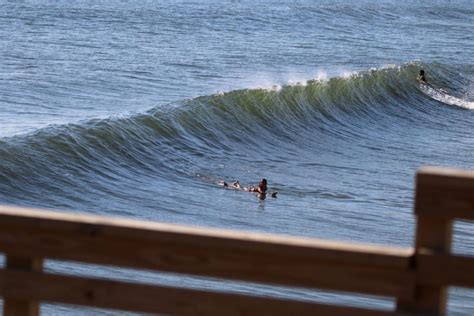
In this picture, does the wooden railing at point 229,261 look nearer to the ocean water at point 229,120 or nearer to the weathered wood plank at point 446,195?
the weathered wood plank at point 446,195

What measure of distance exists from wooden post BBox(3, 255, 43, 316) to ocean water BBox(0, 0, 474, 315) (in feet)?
19.6

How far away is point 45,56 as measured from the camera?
3388 cm

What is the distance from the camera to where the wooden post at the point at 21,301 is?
383 cm

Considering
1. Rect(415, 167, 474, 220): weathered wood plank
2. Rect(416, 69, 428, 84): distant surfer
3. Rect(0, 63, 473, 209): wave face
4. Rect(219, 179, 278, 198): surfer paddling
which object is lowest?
Rect(415, 167, 474, 220): weathered wood plank

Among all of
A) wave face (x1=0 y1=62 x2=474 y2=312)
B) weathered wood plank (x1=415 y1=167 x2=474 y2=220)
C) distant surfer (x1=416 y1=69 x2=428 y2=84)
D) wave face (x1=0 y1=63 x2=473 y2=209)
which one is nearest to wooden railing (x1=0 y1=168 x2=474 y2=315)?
weathered wood plank (x1=415 y1=167 x2=474 y2=220)

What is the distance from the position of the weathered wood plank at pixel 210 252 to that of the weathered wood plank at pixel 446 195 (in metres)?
0.15

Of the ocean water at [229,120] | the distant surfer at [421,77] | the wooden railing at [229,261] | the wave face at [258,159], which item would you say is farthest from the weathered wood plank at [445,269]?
the distant surfer at [421,77]

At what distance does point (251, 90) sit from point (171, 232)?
25394 mm

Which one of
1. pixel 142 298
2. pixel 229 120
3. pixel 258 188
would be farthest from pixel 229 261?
pixel 229 120

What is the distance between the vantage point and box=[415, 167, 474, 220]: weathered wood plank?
3549mm

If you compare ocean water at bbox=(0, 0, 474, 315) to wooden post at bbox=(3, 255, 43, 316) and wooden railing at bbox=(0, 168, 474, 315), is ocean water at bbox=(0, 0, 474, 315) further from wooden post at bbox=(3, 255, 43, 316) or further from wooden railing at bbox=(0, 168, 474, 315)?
wooden railing at bbox=(0, 168, 474, 315)

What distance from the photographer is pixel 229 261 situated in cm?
369

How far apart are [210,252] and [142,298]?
263 millimetres

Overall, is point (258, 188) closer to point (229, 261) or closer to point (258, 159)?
point (258, 159)
